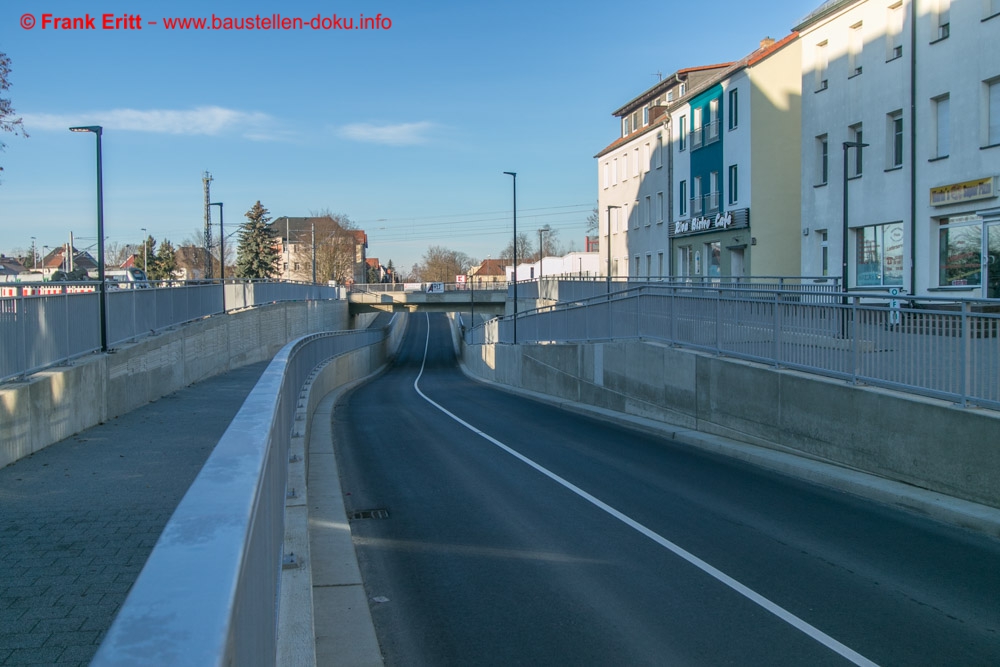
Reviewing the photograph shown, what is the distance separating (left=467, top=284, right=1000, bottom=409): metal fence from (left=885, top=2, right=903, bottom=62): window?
15087mm

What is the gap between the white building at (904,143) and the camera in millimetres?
24078

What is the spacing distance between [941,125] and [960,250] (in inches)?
152

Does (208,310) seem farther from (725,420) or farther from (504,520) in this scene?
(504,520)

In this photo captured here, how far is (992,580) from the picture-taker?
686 cm

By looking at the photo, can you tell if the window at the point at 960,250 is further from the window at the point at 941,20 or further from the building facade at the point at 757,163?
the building facade at the point at 757,163

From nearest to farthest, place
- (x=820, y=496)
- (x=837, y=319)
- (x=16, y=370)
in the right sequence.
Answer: (x=820, y=496) < (x=16, y=370) < (x=837, y=319)

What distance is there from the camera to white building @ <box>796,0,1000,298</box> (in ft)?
79.0

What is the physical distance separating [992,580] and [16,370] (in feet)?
35.2

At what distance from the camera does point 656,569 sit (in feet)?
23.9

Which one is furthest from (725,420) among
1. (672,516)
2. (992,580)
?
(992,580)

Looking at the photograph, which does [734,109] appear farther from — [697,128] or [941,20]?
[941,20]

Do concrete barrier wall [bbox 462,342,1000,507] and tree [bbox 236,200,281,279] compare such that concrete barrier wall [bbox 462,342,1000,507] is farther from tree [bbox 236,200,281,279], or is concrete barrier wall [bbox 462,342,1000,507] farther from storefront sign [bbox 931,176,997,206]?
tree [bbox 236,200,281,279]

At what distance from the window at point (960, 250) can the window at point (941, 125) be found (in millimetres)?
2022

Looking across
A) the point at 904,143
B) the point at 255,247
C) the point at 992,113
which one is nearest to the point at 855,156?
the point at 904,143
